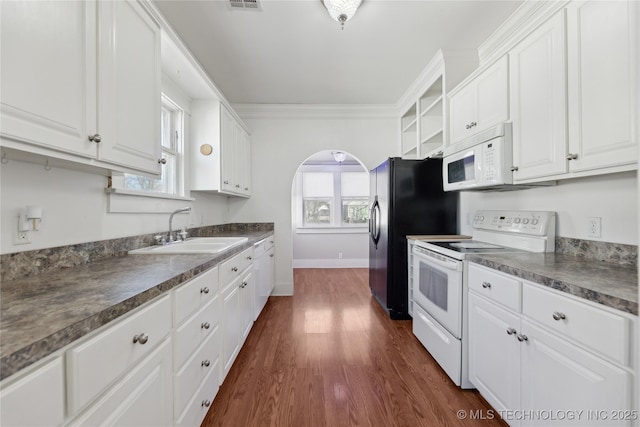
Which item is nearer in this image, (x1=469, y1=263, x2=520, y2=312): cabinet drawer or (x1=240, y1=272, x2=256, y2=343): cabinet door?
(x1=469, y1=263, x2=520, y2=312): cabinet drawer

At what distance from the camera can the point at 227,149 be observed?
276 cm

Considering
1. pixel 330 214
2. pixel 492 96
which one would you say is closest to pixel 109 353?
pixel 492 96

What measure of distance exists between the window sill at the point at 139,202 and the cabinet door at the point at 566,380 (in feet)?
7.63

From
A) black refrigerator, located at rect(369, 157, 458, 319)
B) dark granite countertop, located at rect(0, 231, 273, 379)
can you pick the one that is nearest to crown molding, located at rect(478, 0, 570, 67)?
black refrigerator, located at rect(369, 157, 458, 319)

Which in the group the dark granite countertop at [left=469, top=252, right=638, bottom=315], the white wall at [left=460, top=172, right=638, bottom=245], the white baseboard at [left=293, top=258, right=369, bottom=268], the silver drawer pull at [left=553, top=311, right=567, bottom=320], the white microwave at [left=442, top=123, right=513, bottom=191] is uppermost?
the white microwave at [left=442, top=123, right=513, bottom=191]

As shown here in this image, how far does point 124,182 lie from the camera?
68.7 inches

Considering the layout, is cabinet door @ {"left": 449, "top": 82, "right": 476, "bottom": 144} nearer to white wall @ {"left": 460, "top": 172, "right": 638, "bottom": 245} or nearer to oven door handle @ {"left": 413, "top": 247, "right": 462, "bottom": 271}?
white wall @ {"left": 460, "top": 172, "right": 638, "bottom": 245}

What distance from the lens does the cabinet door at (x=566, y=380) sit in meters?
0.87

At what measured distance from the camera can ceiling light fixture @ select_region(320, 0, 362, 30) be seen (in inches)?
67.7

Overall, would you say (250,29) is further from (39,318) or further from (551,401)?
(551,401)

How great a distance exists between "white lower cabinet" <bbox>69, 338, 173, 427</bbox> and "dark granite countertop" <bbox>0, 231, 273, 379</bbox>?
0.51ft

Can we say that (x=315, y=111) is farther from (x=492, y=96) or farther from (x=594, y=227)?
(x=594, y=227)

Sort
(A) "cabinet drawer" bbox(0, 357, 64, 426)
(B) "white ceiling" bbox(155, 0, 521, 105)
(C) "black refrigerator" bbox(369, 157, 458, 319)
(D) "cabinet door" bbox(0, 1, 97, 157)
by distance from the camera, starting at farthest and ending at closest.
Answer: (C) "black refrigerator" bbox(369, 157, 458, 319), (B) "white ceiling" bbox(155, 0, 521, 105), (D) "cabinet door" bbox(0, 1, 97, 157), (A) "cabinet drawer" bbox(0, 357, 64, 426)

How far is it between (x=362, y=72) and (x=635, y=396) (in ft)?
9.65
